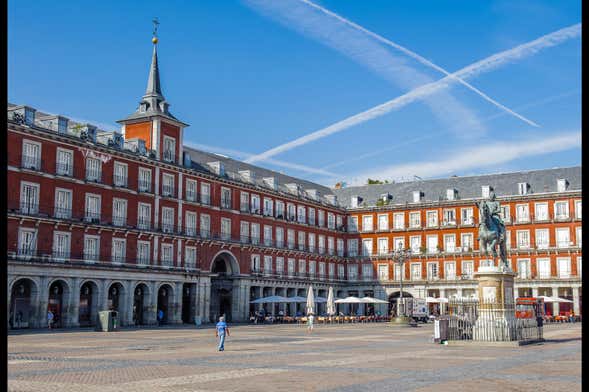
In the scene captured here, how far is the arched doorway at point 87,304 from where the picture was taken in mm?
51938

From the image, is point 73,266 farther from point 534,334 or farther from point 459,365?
point 459,365

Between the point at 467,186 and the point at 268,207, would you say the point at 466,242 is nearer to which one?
the point at 467,186

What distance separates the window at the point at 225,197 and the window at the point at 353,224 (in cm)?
2310

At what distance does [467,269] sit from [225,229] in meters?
29.1

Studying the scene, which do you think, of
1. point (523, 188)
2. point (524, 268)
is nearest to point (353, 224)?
point (523, 188)

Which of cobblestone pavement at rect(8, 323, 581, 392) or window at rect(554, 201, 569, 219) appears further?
window at rect(554, 201, 569, 219)

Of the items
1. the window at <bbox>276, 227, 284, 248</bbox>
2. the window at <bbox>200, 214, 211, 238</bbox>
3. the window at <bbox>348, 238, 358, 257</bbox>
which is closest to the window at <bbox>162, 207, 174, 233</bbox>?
the window at <bbox>200, 214, 211, 238</bbox>

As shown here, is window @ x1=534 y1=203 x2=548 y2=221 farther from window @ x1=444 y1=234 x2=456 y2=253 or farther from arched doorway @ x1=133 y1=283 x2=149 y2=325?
arched doorway @ x1=133 y1=283 x2=149 y2=325

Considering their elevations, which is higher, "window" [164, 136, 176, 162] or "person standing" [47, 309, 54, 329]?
"window" [164, 136, 176, 162]

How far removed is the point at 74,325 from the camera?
5009cm

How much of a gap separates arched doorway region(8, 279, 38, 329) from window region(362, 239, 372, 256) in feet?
146

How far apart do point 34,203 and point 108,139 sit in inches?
365

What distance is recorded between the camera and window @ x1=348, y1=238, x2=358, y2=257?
85.2m

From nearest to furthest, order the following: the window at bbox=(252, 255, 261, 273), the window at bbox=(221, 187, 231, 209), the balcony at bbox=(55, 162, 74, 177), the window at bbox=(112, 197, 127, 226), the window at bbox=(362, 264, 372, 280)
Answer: the balcony at bbox=(55, 162, 74, 177)
the window at bbox=(112, 197, 127, 226)
the window at bbox=(221, 187, 231, 209)
the window at bbox=(252, 255, 261, 273)
the window at bbox=(362, 264, 372, 280)
